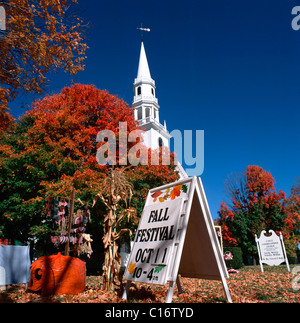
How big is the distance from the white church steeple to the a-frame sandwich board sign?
1088 inches

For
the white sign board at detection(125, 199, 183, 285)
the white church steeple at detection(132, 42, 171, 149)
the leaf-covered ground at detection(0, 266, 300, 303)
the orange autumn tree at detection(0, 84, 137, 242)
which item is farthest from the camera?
the white church steeple at detection(132, 42, 171, 149)

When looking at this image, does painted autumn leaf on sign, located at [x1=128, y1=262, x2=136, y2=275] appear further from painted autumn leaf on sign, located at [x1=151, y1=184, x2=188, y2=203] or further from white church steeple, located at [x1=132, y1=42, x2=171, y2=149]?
white church steeple, located at [x1=132, y1=42, x2=171, y2=149]

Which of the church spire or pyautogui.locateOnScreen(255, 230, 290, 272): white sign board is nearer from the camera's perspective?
pyautogui.locateOnScreen(255, 230, 290, 272): white sign board

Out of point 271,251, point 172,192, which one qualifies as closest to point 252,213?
point 271,251

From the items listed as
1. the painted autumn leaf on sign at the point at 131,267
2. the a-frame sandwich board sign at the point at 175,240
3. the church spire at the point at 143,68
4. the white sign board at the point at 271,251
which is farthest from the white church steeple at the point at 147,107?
the painted autumn leaf on sign at the point at 131,267

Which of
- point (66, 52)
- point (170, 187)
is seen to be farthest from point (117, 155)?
point (170, 187)

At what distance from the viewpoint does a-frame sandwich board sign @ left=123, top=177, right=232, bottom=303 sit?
3.32m

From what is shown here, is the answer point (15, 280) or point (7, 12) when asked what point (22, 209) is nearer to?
point (15, 280)

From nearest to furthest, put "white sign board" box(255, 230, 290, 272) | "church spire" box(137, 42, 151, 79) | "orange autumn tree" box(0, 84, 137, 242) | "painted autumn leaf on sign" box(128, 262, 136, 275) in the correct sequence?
"painted autumn leaf on sign" box(128, 262, 136, 275), "white sign board" box(255, 230, 290, 272), "orange autumn tree" box(0, 84, 137, 242), "church spire" box(137, 42, 151, 79)

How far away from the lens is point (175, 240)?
3336 mm

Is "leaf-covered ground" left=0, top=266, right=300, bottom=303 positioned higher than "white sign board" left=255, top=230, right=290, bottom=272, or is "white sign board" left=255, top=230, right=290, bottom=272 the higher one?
"leaf-covered ground" left=0, top=266, right=300, bottom=303

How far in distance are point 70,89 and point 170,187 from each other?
16.6 metres

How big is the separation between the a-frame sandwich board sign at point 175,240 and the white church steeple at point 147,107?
90.7 ft

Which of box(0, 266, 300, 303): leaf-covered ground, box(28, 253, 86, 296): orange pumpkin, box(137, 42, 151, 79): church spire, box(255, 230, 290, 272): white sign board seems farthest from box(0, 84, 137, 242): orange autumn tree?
box(137, 42, 151, 79): church spire
